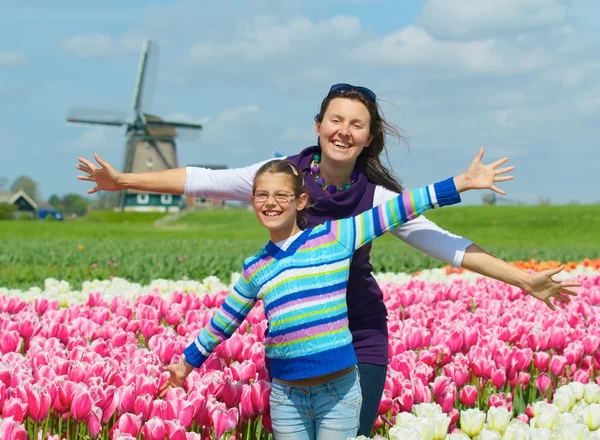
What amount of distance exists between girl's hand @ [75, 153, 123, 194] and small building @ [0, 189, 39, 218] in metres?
91.9

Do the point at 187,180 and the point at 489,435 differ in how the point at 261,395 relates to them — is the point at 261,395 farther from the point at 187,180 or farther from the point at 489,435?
the point at 187,180

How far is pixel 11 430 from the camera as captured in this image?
288 cm

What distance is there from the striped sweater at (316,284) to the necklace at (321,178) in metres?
0.31

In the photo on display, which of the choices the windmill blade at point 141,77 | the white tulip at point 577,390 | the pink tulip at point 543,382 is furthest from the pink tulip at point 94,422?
the windmill blade at point 141,77

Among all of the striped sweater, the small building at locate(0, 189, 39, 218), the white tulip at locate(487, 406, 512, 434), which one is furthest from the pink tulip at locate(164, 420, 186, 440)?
the small building at locate(0, 189, 39, 218)

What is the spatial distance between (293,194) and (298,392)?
2.86 ft

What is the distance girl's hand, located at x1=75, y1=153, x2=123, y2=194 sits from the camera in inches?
153

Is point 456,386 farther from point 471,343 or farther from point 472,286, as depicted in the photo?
point 472,286

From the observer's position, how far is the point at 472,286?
316 inches

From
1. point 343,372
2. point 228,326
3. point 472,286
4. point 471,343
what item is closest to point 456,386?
point 471,343

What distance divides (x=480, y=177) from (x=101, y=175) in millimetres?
2012

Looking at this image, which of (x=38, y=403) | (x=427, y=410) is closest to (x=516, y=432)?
(x=427, y=410)

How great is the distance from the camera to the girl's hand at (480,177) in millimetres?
3268

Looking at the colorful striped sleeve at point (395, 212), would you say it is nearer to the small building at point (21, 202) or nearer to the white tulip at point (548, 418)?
the white tulip at point (548, 418)
